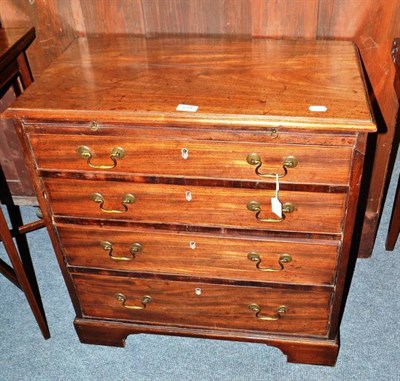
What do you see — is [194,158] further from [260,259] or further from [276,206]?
[260,259]

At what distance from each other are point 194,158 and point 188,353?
89cm

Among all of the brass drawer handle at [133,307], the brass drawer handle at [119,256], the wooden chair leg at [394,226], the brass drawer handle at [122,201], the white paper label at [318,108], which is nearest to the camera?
the white paper label at [318,108]

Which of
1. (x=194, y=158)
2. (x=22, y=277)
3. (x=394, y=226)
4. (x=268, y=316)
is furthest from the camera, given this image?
(x=394, y=226)

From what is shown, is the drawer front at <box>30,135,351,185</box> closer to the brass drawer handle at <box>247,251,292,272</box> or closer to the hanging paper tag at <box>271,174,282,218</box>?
the hanging paper tag at <box>271,174,282,218</box>

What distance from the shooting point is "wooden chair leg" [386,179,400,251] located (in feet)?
7.57

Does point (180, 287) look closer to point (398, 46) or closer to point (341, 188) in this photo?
point (341, 188)

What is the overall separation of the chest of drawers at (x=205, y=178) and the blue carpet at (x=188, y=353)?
0.11m

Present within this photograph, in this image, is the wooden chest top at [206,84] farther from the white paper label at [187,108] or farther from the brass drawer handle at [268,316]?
the brass drawer handle at [268,316]

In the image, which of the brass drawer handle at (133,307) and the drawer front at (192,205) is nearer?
the drawer front at (192,205)

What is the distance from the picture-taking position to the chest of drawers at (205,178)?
146cm

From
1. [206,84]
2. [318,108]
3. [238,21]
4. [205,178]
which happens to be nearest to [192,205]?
[205,178]

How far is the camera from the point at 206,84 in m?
1.57

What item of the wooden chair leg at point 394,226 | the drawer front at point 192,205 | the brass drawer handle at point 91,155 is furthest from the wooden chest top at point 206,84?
the wooden chair leg at point 394,226

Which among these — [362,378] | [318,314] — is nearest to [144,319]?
[318,314]
